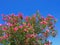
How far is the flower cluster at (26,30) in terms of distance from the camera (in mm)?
13297

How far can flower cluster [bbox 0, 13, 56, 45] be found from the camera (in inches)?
523

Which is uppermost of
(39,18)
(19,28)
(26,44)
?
(39,18)

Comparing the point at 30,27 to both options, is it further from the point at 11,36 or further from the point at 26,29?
the point at 11,36

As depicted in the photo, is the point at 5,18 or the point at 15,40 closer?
the point at 15,40

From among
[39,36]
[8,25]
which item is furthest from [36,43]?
[8,25]

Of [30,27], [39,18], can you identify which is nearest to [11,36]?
[30,27]

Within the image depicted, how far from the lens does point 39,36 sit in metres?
14.1

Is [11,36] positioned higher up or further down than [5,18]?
further down

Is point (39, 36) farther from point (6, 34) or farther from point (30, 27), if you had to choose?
point (6, 34)

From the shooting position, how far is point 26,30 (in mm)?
13188

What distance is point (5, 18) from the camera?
47.6 feet

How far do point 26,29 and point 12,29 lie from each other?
0.96m

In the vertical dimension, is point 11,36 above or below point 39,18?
below

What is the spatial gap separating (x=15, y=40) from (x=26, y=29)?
1142mm
